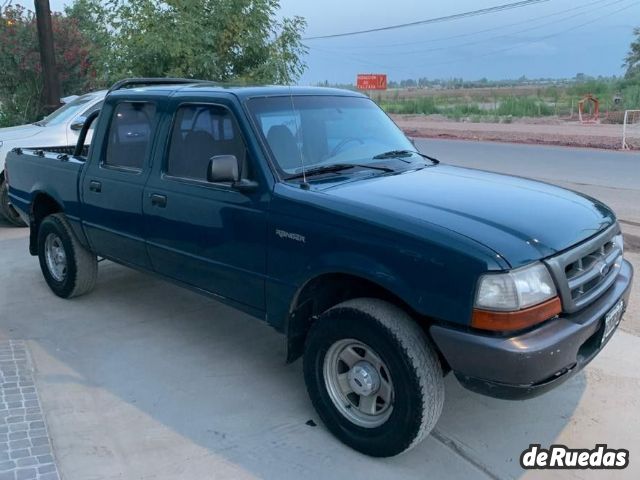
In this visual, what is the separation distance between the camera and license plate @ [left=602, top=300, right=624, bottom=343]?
3.25 metres

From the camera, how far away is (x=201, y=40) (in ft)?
32.2

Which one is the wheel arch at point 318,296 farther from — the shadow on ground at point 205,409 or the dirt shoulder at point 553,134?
the dirt shoulder at point 553,134

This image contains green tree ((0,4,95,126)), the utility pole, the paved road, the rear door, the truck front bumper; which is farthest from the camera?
green tree ((0,4,95,126))

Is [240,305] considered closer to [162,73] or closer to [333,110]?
[333,110]

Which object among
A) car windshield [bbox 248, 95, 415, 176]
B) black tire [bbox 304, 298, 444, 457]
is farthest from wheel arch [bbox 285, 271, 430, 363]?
car windshield [bbox 248, 95, 415, 176]

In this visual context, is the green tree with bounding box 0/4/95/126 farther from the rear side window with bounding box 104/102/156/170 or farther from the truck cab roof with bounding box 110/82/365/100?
the truck cab roof with bounding box 110/82/365/100

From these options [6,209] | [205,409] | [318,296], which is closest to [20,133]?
[6,209]

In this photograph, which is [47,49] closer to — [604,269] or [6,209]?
[6,209]

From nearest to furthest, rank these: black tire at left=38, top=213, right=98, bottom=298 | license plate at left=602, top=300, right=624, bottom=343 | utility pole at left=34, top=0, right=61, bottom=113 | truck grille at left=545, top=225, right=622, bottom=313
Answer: truck grille at left=545, top=225, right=622, bottom=313 < license plate at left=602, top=300, right=624, bottom=343 < black tire at left=38, top=213, right=98, bottom=298 < utility pole at left=34, top=0, right=61, bottom=113

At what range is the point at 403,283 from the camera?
2.99 m

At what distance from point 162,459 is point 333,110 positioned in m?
2.50

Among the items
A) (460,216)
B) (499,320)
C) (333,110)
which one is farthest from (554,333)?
(333,110)

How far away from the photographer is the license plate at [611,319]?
3.25 metres

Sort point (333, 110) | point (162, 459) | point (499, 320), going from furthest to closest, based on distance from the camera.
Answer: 1. point (333, 110)
2. point (162, 459)
3. point (499, 320)
